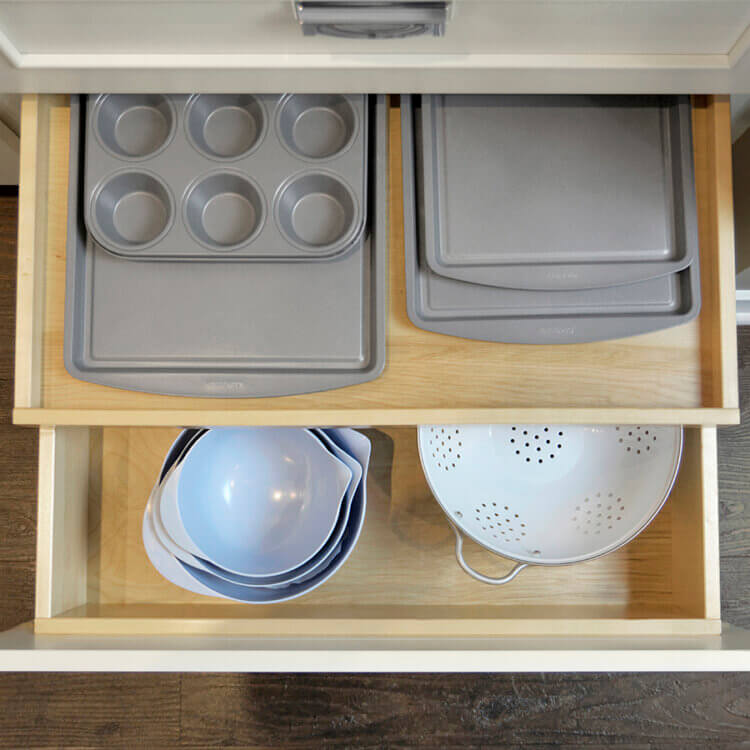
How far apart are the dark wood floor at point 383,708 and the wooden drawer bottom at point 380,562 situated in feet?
0.99

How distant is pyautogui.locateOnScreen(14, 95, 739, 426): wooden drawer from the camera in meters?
0.70

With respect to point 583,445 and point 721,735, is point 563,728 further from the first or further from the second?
point 583,445

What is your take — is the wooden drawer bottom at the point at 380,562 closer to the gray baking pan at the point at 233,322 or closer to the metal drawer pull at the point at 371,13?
the gray baking pan at the point at 233,322

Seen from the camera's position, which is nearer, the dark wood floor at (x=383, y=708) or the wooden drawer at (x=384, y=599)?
the wooden drawer at (x=384, y=599)

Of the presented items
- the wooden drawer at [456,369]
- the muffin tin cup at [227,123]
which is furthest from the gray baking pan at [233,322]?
the muffin tin cup at [227,123]

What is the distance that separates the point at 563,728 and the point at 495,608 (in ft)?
1.29

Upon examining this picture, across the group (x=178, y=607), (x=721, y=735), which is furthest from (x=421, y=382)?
(x=721, y=735)

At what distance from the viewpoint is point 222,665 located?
67cm

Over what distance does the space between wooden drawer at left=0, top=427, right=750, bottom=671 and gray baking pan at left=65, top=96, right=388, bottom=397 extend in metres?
0.16

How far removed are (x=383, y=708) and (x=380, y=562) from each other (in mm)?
366

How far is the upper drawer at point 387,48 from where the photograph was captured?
21.6 inches

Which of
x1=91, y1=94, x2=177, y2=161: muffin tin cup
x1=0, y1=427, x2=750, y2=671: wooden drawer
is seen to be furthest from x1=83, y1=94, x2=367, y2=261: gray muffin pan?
x1=0, y1=427, x2=750, y2=671: wooden drawer

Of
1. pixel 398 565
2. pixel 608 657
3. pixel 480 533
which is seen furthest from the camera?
pixel 398 565

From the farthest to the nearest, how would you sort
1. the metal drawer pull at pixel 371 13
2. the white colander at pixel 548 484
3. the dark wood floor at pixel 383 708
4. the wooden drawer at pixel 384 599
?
the dark wood floor at pixel 383 708 < the white colander at pixel 548 484 < the wooden drawer at pixel 384 599 < the metal drawer pull at pixel 371 13
